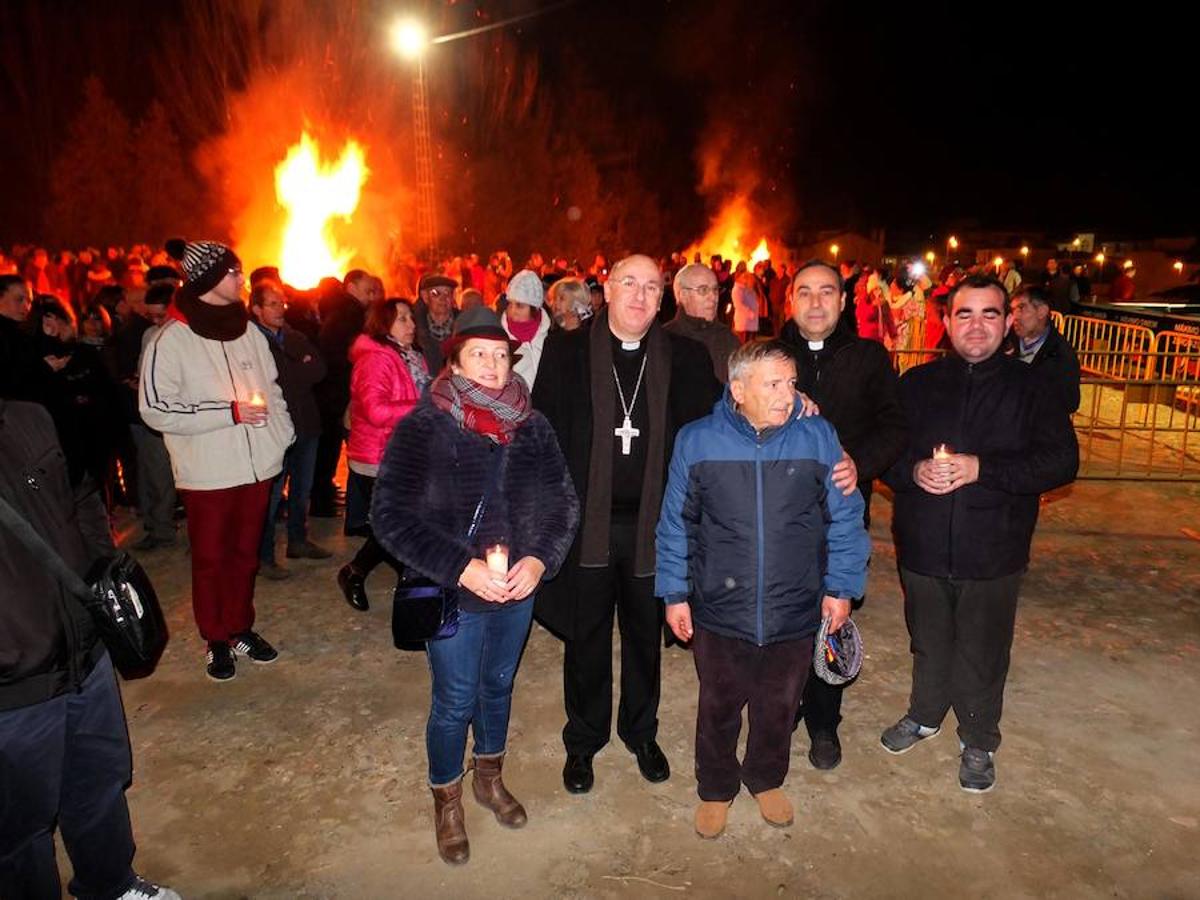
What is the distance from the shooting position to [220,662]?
5000 millimetres

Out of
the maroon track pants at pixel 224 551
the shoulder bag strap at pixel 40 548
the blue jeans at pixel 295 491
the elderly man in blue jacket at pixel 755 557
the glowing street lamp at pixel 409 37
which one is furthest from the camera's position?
the glowing street lamp at pixel 409 37

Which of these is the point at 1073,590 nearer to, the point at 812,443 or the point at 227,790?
the point at 812,443

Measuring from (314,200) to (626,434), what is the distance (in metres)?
27.6

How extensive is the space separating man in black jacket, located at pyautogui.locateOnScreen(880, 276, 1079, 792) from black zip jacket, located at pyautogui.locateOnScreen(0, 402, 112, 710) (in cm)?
340

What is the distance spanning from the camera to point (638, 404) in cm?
378

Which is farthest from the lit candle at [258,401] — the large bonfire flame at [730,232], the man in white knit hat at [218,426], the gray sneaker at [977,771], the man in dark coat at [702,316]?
the large bonfire flame at [730,232]

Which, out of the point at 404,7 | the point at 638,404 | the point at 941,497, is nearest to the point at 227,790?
the point at 638,404

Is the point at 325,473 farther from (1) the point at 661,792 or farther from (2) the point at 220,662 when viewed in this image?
(1) the point at 661,792

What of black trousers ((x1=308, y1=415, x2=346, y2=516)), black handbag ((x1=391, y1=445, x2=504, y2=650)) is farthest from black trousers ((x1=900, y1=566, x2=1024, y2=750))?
black trousers ((x1=308, y1=415, x2=346, y2=516))

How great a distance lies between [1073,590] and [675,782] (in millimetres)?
4050

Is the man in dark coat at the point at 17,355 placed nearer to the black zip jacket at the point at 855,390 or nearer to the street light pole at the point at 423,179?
the black zip jacket at the point at 855,390

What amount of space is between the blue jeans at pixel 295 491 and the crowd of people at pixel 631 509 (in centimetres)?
151

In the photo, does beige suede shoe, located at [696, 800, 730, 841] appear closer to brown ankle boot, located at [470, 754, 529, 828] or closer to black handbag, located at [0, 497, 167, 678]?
brown ankle boot, located at [470, 754, 529, 828]

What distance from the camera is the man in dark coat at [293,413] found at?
6.45 m
